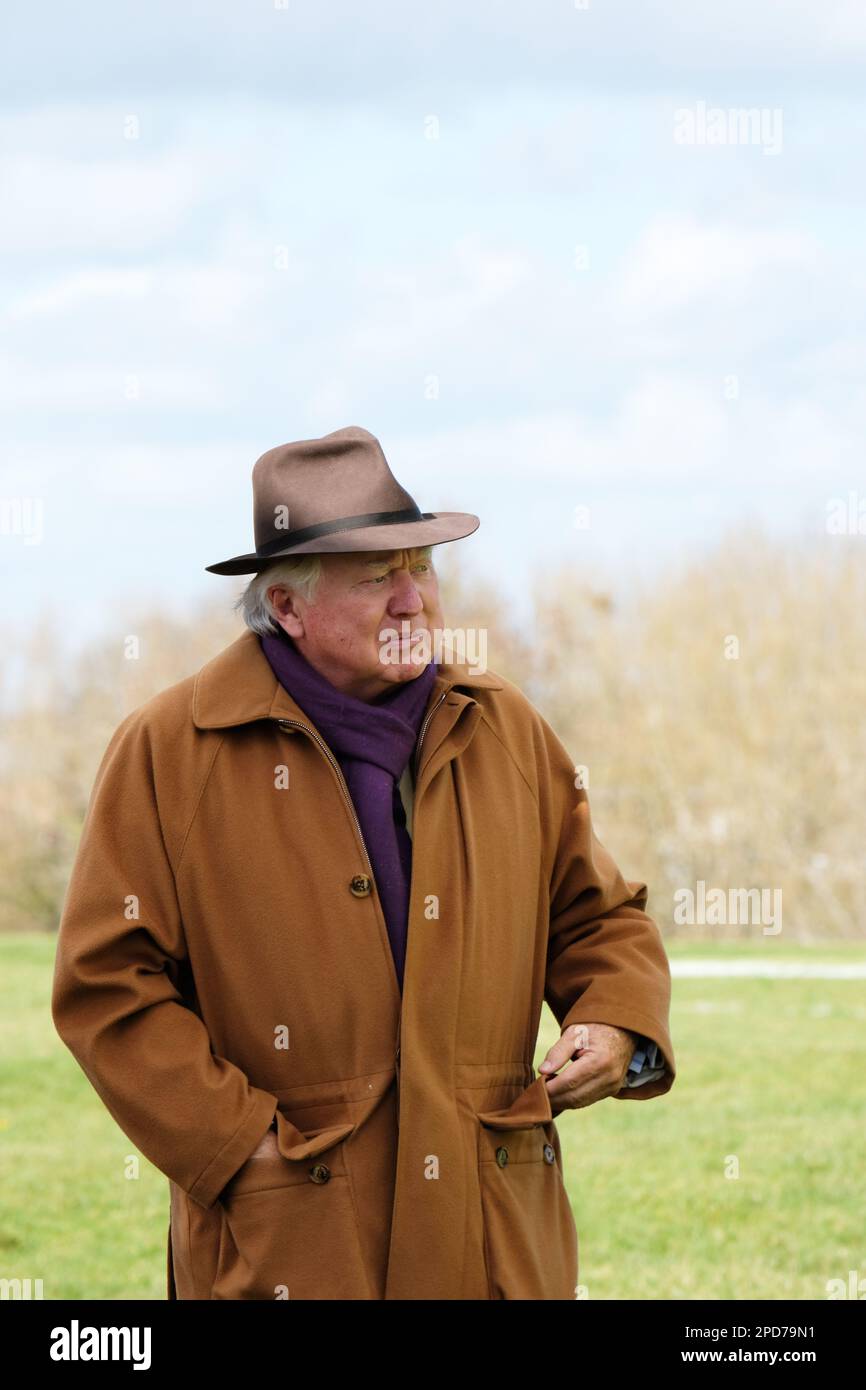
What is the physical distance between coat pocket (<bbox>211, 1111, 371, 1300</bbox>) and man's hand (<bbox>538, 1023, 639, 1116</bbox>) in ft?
1.15

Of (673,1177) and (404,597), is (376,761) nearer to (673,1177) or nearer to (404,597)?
(404,597)

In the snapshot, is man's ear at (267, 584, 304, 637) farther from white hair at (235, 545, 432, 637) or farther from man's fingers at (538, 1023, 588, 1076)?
man's fingers at (538, 1023, 588, 1076)

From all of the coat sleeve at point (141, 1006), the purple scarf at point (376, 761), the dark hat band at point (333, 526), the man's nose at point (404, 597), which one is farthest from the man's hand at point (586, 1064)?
the dark hat band at point (333, 526)

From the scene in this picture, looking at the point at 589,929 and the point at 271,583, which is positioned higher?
the point at 271,583

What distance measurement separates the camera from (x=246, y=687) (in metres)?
2.57

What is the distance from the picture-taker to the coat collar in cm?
251

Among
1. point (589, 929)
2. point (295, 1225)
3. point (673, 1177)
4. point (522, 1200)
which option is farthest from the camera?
point (673, 1177)

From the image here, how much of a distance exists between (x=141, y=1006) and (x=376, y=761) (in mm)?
513

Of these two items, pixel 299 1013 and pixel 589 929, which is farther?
pixel 589 929

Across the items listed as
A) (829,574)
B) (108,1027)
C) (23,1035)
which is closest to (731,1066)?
(23,1035)

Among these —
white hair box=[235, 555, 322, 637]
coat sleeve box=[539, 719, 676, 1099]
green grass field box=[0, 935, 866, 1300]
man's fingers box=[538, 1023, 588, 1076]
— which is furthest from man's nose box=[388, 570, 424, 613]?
green grass field box=[0, 935, 866, 1300]

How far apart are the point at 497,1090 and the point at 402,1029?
0.74 feet

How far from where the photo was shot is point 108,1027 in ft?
7.93

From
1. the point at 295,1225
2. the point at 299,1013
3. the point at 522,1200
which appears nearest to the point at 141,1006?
the point at 299,1013
